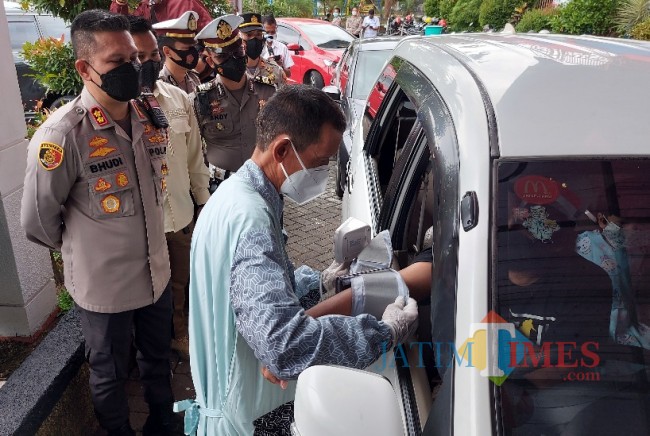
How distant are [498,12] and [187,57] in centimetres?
1328

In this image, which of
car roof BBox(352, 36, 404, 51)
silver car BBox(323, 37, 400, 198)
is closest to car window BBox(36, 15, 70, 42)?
silver car BBox(323, 37, 400, 198)

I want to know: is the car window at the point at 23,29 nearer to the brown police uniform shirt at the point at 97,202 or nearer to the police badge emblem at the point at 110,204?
the brown police uniform shirt at the point at 97,202

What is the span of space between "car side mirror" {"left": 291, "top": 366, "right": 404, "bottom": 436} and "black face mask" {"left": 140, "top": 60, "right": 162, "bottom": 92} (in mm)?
2248

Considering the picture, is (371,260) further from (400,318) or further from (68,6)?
(68,6)

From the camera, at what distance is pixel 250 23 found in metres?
4.89

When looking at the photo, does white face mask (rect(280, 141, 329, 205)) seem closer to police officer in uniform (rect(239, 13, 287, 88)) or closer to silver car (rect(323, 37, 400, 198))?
police officer in uniform (rect(239, 13, 287, 88))

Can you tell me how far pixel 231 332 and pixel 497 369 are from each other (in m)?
0.67

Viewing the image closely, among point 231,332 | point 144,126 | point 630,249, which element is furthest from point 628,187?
point 144,126

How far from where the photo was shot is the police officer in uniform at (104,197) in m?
2.10

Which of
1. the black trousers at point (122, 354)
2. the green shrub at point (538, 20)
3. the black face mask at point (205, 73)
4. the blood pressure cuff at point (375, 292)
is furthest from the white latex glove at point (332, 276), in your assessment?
the green shrub at point (538, 20)

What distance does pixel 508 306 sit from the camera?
1198 mm

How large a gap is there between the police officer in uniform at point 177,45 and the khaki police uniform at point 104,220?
4.39ft

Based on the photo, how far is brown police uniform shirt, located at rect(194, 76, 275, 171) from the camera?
378 cm

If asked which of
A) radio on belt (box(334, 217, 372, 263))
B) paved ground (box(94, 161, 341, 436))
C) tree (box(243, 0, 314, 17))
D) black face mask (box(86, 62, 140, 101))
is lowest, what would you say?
paved ground (box(94, 161, 341, 436))
